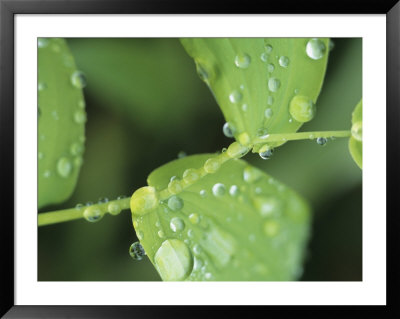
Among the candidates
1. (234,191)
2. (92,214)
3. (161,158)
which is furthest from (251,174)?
(92,214)

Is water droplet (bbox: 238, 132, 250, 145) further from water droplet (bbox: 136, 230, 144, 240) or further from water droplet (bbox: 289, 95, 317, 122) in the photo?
water droplet (bbox: 136, 230, 144, 240)

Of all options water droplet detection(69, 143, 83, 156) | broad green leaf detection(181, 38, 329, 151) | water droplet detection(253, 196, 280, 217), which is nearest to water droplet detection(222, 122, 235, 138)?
broad green leaf detection(181, 38, 329, 151)

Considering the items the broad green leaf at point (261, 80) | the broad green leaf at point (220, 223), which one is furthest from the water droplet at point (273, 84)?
the broad green leaf at point (220, 223)

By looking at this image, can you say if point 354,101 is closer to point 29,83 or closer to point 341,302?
point 341,302

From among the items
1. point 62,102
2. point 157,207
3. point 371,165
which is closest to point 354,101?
point 371,165

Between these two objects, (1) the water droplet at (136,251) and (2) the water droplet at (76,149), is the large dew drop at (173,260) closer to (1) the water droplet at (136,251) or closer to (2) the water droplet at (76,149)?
(1) the water droplet at (136,251)

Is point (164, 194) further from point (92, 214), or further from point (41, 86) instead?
point (41, 86)
